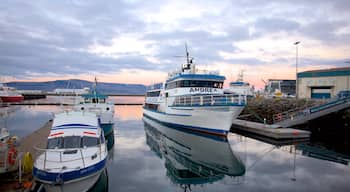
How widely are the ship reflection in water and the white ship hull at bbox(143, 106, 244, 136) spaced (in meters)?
0.91

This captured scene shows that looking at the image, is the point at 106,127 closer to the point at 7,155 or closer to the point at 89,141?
the point at 89,141

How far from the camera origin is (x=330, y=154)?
762 inches

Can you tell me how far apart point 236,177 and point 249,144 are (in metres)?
9.22

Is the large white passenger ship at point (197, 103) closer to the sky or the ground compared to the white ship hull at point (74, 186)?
closer to the sky

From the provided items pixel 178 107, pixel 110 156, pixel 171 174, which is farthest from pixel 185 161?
pixel 178 107

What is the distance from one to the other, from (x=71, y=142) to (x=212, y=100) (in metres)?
14.5

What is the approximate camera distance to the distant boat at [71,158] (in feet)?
30.7

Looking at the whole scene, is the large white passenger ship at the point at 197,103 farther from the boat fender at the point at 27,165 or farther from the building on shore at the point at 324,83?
the building on shore at the point at 324,83

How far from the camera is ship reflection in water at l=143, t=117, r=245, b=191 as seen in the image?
14.6 metres

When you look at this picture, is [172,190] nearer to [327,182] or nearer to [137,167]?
[137,167]

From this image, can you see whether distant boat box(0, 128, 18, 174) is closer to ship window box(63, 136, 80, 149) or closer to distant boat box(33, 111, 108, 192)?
distant boat box(33, 111, 108, 192)

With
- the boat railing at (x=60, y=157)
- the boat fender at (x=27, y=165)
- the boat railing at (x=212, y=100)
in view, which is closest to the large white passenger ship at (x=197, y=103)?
the boat railing at (x=212, y=100)

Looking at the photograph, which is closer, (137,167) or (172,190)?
(172,190)

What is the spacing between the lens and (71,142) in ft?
38.6
